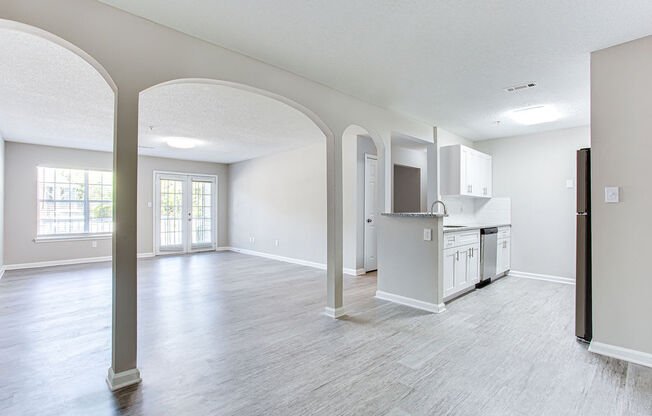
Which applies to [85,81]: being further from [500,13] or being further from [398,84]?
[500,13]

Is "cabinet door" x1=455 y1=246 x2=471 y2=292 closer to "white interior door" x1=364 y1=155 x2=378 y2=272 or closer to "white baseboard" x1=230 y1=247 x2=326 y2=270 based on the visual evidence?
"white interior door" x1=364 y1=155 x2=378 y2=272

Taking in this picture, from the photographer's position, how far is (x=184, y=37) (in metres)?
2.41

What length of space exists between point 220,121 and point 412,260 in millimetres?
3447

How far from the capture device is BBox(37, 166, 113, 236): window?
6.72 m

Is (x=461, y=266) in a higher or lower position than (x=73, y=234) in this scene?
lower

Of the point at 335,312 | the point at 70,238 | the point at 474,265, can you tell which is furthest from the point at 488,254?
the point at 70,238

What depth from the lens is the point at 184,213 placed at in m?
8.59

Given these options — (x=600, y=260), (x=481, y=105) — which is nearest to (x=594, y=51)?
(x=481, y=105)

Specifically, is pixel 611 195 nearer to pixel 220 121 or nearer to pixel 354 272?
pixel 354 272

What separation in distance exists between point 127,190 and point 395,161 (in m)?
5.21

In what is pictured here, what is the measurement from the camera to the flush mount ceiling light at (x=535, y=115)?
4.16 meters

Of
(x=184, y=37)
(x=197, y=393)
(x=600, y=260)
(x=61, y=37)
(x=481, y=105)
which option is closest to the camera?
(x=61, y=37)

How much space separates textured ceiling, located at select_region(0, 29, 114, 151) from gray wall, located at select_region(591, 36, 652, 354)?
4.52 metres

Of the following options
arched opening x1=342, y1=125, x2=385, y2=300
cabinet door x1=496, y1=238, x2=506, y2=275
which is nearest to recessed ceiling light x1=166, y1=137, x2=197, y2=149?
arched opening x1=342, y1=125, x2=385, y2=300
